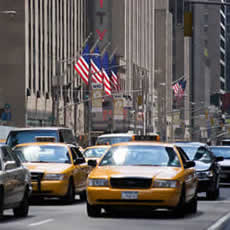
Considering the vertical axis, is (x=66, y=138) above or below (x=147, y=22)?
below

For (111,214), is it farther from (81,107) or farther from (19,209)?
(81,107)

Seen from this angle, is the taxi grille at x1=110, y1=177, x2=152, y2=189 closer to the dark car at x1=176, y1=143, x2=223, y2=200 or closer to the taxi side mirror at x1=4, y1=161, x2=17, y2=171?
the taxi side mirror at x1=4, y1=161, x2=17, y2=171

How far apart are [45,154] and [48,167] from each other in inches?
51.3

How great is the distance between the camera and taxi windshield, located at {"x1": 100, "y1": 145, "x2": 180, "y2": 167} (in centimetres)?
1738

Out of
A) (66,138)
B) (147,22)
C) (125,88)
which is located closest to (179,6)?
(147,22)

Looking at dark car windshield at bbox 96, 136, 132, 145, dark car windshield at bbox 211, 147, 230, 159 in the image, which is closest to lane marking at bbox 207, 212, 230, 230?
dark car windshield at bbox 211, 147, 230, 159

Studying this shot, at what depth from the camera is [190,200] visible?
1833 cm

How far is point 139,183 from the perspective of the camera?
16.2 metres

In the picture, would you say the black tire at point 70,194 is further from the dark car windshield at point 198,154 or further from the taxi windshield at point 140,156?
the dark car windshield at point 198,154

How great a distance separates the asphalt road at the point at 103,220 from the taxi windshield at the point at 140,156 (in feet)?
3.38

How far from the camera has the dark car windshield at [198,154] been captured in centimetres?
2614

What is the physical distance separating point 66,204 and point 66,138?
11356 mm

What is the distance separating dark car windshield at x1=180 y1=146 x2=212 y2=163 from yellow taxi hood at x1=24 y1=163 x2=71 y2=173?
5762 mm

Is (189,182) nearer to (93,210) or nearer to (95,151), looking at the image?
(93,210)
